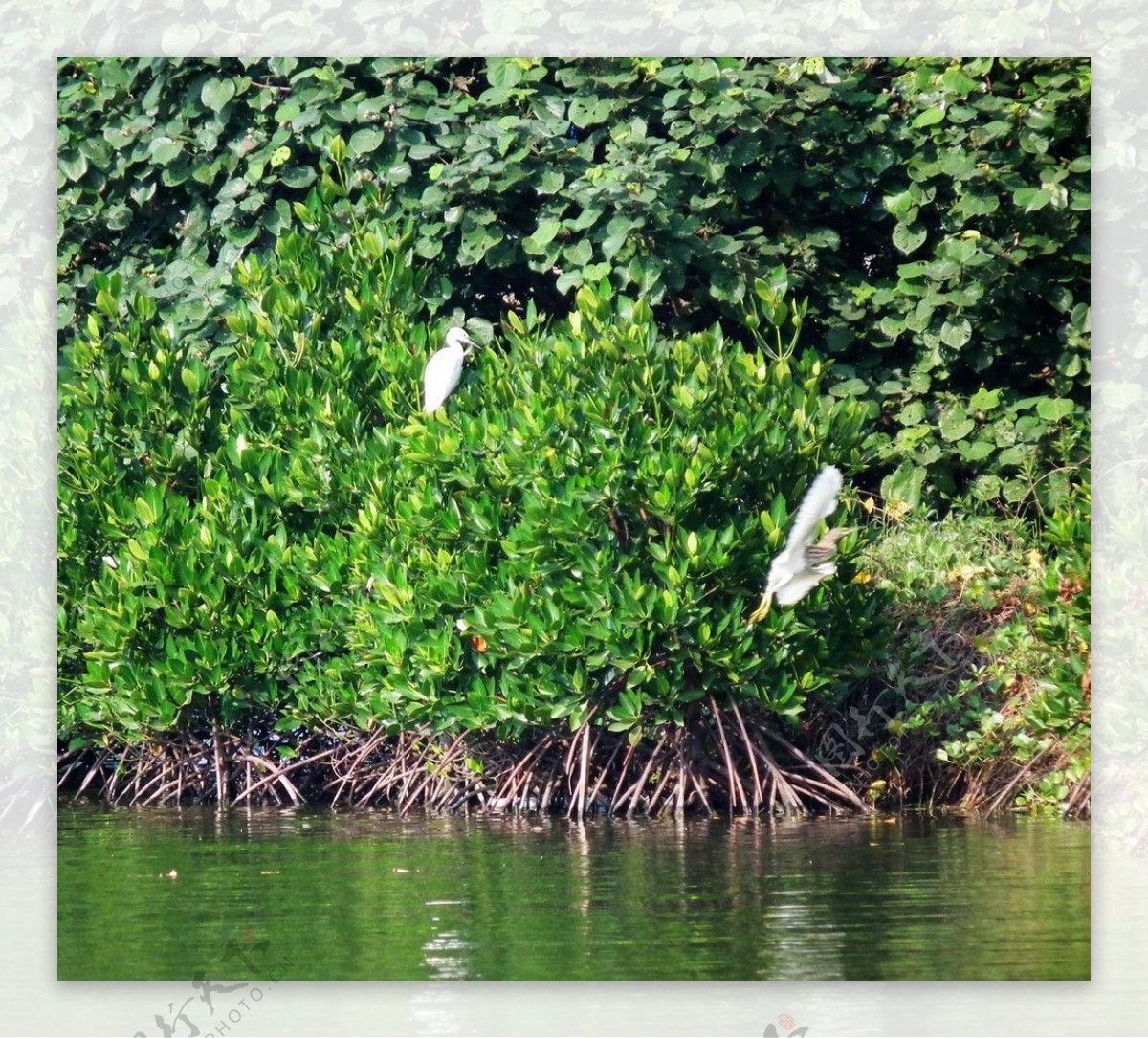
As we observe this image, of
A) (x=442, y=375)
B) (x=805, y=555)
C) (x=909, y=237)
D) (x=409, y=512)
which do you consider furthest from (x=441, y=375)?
(x=909, y=237)

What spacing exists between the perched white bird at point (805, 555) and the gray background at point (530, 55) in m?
1.06

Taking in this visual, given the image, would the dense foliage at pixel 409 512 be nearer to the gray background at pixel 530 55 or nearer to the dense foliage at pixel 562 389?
the dense foliage at pixel 562 389

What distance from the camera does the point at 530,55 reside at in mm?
7980

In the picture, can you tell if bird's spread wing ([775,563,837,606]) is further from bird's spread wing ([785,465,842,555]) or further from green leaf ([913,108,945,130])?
green leaf ([913,108,945,130])

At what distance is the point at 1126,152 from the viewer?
761 cm

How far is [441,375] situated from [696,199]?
1388 mm

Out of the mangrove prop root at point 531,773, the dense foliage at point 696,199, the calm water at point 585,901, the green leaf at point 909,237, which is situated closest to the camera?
the calm water at point 585,901

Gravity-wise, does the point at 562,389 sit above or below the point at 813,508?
above

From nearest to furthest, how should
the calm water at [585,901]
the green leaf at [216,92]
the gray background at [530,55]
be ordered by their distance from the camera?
the calm water at [585,901], the gray background at [530,55], the green leaf at [216,92]

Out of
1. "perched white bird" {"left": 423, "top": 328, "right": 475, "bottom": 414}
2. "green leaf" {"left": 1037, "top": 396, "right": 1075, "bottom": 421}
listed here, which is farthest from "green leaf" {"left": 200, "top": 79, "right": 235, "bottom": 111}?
"green leaf" {"left": 1037, "top": 396, "right": 1075, "bottom": 421}

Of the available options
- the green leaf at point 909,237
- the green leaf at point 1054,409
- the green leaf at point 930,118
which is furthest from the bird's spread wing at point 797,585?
the green leaf at point 930,118

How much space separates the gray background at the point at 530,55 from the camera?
749 centimetres

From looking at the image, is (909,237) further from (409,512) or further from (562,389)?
(409,512)

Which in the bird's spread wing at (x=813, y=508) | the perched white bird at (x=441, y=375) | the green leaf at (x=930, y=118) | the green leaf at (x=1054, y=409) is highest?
the green leaf at (x=930, y=118)
